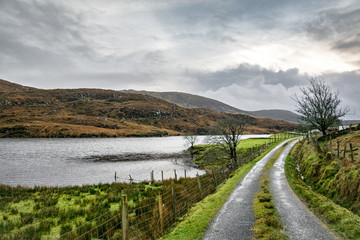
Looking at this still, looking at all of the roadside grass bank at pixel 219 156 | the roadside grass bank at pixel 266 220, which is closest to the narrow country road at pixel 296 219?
the roadside grass bank at pixel 266 220

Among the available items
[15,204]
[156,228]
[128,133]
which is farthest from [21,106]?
[156,228]

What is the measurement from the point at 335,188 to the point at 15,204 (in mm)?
23098

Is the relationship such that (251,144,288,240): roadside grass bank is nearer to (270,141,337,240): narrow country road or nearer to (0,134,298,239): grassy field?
(270,141,337,240): narrow country road

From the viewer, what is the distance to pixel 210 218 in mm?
8508

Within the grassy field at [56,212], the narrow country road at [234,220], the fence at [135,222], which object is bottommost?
the grassy field at [56,212]

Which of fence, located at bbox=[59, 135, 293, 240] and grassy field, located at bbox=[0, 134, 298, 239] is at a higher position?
fence, located at bbox=[59, 135, 293, 240]

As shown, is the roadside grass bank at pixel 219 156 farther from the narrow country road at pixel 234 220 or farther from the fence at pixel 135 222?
the fence at pixel 135 222

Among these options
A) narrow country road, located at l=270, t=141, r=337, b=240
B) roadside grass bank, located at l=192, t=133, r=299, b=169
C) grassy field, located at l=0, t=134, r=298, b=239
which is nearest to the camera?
narrow country road, located at l=270, t=141, r=337, b=240

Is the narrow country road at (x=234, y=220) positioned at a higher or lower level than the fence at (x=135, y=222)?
higher

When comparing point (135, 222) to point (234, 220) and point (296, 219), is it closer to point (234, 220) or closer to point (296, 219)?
point (234, 220)

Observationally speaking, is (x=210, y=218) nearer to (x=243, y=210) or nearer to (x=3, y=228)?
(x=243, y=210)

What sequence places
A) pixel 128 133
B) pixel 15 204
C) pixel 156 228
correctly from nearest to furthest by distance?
pixel 156 228 < pixel 15 204 < pixel 128 133

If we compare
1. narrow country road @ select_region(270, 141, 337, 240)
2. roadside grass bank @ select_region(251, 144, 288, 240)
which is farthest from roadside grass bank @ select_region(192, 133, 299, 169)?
roadside grass bank @ select_region(251, 144, 288, 240)

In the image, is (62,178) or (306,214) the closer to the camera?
(306,214)
